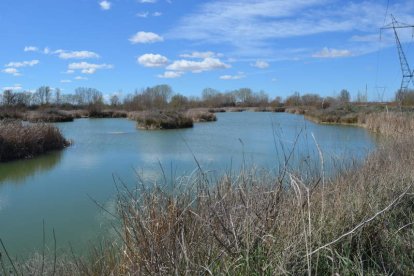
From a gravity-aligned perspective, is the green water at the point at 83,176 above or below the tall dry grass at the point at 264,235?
below

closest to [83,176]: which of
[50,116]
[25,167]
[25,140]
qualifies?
[25,167]

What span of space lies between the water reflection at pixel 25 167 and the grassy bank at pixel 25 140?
1.57 ft

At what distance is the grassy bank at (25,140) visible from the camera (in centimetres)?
1499

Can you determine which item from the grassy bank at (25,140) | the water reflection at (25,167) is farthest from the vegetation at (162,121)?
the water reflection at (25,167)

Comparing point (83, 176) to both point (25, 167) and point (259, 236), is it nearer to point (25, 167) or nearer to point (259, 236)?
point (25, 167)

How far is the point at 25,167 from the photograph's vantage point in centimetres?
1370

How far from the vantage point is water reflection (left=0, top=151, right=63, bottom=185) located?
11812mm

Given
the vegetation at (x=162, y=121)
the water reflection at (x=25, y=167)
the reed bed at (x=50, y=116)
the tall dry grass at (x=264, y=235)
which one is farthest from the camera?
the reed bed at (x=50, y=116)

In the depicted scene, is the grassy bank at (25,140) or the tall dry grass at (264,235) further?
the grassy bank at (25,140)

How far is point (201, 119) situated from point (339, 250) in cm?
3712

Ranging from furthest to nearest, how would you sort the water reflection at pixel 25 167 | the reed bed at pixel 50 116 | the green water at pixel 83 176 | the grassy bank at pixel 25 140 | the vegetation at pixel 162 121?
the reed bed at pixel 50 116, the vegetation at pixel 162 121, the grassy bank at pixel 25 140, the water reflection at pixel 25 167, the green water at pixel 83 176

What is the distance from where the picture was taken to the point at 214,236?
294 cm

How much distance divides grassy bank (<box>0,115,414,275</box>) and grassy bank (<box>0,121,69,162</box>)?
38.8 feet

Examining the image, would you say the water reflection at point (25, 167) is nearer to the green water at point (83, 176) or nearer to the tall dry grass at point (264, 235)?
the green water at point (83, 176)
